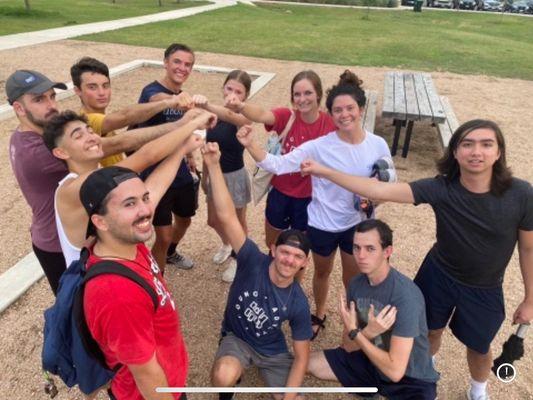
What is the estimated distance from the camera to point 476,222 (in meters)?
2.62

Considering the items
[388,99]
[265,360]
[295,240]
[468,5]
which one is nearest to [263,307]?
[265,360]

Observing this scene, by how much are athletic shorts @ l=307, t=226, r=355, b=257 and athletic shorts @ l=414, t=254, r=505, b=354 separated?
2.03ft

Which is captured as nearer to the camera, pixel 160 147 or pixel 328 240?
pixel 160 147

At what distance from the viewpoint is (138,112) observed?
10.9ft

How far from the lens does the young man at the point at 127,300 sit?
1.77m

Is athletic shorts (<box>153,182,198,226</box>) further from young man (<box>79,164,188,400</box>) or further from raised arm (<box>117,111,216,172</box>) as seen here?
young man (<box>79,164,188,400</box>)

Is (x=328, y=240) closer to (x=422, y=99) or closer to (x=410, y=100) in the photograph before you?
(x=410, y=100)

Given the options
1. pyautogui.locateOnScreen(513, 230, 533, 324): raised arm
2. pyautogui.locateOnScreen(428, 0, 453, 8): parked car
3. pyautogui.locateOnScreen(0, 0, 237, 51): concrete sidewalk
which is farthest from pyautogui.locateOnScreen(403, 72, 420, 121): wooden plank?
pyautogui.locateOnScreen(428, 0, 453, 8): parked car

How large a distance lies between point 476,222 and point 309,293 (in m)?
2.06

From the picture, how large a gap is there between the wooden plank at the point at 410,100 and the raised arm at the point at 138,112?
475 centimetres

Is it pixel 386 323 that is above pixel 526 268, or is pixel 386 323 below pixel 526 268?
below

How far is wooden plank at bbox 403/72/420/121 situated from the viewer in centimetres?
691

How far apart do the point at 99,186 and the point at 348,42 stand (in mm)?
18335

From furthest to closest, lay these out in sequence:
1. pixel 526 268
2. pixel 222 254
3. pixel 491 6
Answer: pixel 491 6 → pixel 222 254 → pixel 526 268
